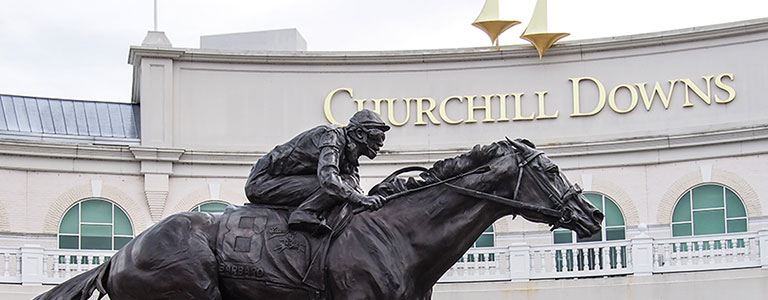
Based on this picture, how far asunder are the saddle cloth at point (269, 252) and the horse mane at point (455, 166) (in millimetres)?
735

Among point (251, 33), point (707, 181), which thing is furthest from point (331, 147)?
point (251, 33)

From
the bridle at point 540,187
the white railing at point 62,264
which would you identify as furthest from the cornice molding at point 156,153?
the bridle at point 540,187

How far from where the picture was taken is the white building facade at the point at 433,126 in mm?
32656

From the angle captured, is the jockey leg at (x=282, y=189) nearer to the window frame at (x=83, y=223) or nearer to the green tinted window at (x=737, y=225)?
the window frame at (x=83, y=223)

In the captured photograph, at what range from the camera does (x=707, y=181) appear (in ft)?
107

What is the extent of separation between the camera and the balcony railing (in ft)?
92.2

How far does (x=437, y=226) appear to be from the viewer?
35.0 feet

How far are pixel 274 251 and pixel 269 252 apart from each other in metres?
0.04

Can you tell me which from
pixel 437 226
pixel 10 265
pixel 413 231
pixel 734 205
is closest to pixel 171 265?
pixel 413 231

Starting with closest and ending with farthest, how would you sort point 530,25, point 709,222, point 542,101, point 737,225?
point 737,225, point 709,222, point 530,25, point 542,101

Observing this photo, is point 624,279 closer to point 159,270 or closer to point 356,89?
point 356,89

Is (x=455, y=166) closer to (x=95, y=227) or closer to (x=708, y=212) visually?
(x=708, y=212)

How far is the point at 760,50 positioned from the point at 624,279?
751cm

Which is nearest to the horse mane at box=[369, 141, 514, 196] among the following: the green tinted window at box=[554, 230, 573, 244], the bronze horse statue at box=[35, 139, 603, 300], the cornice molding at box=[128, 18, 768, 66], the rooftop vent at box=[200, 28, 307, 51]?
the bronze horse statue at box=[35, 139, 603, 300]
